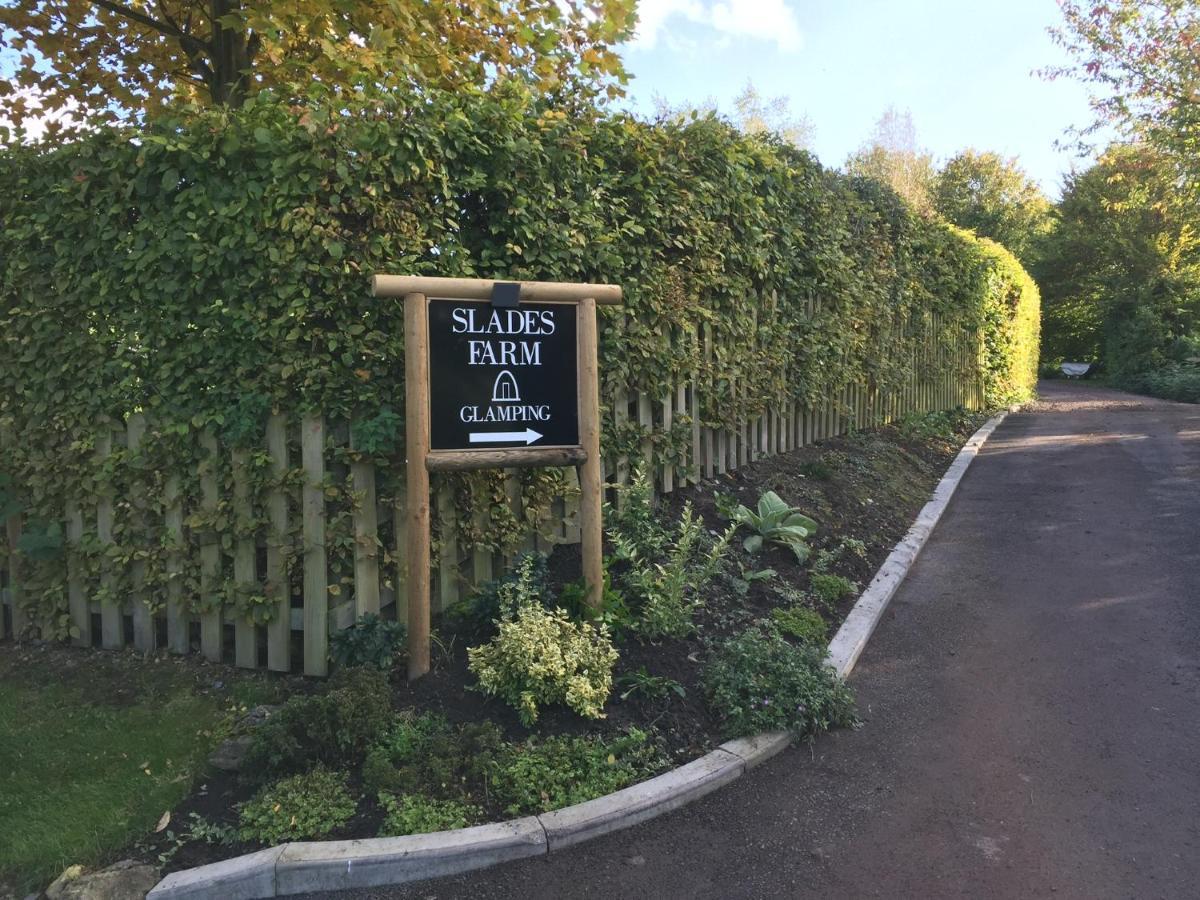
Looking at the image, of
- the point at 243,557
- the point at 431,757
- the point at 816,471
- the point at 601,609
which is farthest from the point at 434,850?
the point at 816,471

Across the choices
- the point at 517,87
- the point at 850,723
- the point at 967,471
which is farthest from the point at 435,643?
the point at 967,471

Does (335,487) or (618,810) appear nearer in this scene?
(618,810)

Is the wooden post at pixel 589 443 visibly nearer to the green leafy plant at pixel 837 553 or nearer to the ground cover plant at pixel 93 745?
the ground cover plant at pixel 93 745

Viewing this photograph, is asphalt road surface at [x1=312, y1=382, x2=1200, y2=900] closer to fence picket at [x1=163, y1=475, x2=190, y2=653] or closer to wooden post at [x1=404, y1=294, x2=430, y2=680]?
wooden post at [x1=404, y1=294, x2=430, y2=680]

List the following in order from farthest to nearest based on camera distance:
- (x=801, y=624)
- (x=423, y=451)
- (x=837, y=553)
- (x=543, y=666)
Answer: (x=837, y=553), (x=801, y=624), (x=423, y=451), (x=543, y=666)

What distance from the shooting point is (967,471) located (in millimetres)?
10461

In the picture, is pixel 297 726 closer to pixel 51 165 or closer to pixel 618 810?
pixel 618 810

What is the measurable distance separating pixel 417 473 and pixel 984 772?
116 inches

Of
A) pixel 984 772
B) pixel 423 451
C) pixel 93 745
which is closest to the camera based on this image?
pixel 984 772

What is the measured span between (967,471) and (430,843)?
29.8 ft

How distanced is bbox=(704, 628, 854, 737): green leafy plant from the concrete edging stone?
0.90 feet

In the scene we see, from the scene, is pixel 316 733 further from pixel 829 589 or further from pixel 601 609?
pixel 829 589

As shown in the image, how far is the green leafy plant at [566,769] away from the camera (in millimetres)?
3410

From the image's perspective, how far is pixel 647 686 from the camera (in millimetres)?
4176
